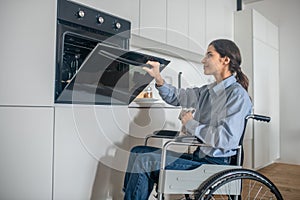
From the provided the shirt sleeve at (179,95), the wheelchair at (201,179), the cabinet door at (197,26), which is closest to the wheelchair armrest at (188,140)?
the wheelchair at (201,179)

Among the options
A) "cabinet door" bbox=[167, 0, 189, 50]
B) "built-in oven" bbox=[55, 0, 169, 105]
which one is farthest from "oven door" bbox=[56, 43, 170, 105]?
"cabinet door" bbox=[167, 0, 189, 50]

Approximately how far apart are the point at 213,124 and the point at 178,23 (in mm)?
1376

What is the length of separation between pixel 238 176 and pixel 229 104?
0.34 m

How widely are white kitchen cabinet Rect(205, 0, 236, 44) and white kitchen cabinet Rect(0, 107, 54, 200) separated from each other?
219 cm

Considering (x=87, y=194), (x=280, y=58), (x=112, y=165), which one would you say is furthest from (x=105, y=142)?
(x=280, y=58)

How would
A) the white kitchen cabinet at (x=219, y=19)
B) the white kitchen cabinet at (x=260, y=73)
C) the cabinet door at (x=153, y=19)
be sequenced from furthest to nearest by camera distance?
1. the white kitchen cabinet at (x=260, y=73)
2. the white kitchen cabinet at (x=219, y=19)
3. the cabinet door at (x=153, y=19)

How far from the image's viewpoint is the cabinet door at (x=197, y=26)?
105 inches

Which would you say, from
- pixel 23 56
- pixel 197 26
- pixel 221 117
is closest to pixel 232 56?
pixel 221 117

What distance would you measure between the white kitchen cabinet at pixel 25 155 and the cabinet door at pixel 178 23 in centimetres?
143

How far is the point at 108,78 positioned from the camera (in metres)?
1.62

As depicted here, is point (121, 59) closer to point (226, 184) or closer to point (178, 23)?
point (226, 184)

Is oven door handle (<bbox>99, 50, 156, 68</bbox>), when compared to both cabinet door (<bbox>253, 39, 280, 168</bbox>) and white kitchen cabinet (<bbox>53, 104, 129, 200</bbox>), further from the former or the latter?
cabinet door (<bbox>253, 39, 280, 168</bbox>)

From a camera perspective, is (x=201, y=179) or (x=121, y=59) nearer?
(x=201, y=179)

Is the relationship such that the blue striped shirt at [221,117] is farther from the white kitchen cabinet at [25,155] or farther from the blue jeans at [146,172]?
the white kitchen cabinet at [25,155]
